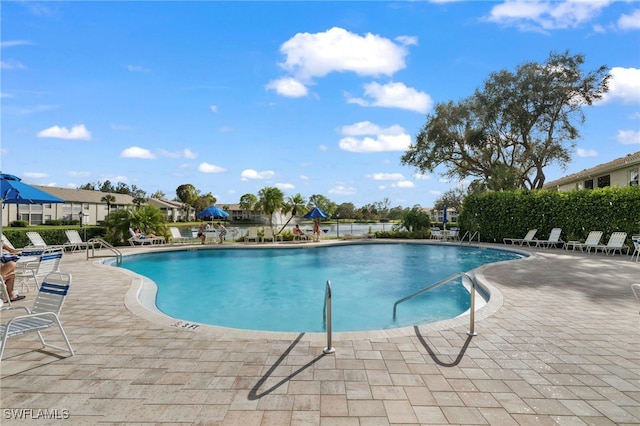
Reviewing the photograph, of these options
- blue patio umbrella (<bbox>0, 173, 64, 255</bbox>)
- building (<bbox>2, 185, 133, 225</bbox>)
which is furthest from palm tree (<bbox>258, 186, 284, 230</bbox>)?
building (<bbox>2, 185, 133, 225</bbox>)

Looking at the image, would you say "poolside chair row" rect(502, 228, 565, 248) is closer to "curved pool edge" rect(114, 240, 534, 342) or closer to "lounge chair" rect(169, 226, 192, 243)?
"curved pool edge" rect(114, 240, 534, 342)

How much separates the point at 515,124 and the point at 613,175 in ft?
21.1

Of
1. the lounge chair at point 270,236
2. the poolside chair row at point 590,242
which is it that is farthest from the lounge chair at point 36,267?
the poolside chair row at point 590,242

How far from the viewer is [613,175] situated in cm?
2128

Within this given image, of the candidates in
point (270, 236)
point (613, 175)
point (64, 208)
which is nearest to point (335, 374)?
point (270, 236)

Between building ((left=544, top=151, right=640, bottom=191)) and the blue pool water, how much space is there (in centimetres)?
1072

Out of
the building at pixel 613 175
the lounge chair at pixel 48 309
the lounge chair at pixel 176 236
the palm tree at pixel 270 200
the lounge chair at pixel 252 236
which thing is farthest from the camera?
the palm tree at pixel 270 200

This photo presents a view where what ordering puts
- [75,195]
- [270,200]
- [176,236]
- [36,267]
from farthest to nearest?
1. [75,195]
2. [270,200]
3. [176,236]
4. [36,267]

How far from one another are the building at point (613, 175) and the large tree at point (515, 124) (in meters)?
2.28

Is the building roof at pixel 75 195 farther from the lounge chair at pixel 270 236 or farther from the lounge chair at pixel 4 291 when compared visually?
the lounge chair at pixel 4 291

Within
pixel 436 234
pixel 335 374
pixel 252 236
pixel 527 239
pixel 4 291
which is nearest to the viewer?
pixel 335 374

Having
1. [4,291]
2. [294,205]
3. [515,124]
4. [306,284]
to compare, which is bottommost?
[306,284]

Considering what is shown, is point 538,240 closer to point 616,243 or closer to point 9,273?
point 616,243

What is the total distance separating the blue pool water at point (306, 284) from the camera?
24.0ft
